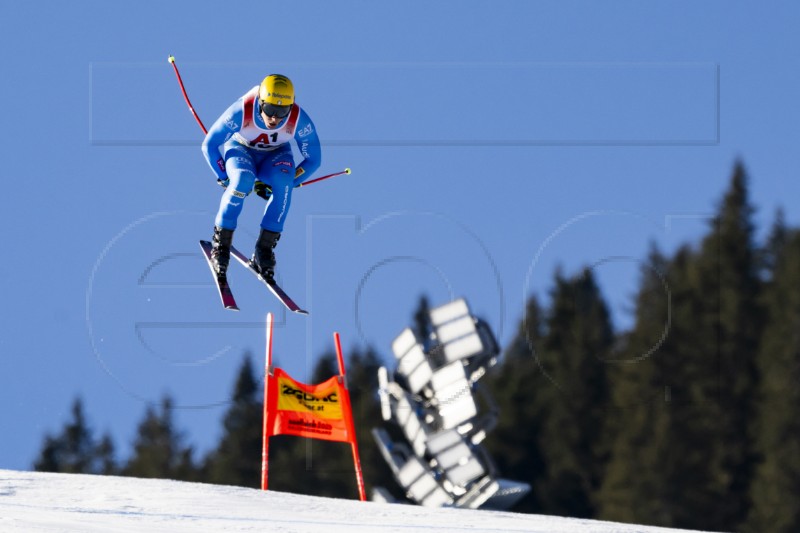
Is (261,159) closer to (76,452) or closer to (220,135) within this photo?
Answer: (220,135)

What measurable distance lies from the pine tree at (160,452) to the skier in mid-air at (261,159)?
97.9 ft

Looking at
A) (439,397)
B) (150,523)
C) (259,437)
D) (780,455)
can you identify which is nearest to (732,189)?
(780,455)

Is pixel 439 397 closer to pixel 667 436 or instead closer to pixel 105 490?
pixel 105 490

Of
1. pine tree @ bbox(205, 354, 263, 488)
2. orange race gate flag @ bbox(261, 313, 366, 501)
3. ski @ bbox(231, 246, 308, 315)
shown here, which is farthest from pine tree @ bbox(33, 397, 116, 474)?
ski @ bbox(231, 246, 308, 315)

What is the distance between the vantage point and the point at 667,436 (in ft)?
118

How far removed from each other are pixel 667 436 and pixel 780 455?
7.86 feet

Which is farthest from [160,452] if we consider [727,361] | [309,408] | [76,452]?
[309,408]

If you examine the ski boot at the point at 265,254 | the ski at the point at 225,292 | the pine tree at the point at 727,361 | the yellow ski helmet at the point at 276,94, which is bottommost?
the pine tree at the point at 727,361

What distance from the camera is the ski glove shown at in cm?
1369

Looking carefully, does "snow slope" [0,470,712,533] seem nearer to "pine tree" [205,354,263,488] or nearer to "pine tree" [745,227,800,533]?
"pine tree" [745,227,800,533]

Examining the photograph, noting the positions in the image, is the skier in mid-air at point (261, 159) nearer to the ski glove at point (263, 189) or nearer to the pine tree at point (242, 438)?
the ski glove at point (263, 189)

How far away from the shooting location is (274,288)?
13.9m

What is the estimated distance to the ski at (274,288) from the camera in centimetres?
1347

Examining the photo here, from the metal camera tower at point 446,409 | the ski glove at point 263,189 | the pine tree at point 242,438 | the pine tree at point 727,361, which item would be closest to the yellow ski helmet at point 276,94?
the ski glove at point 263,189
